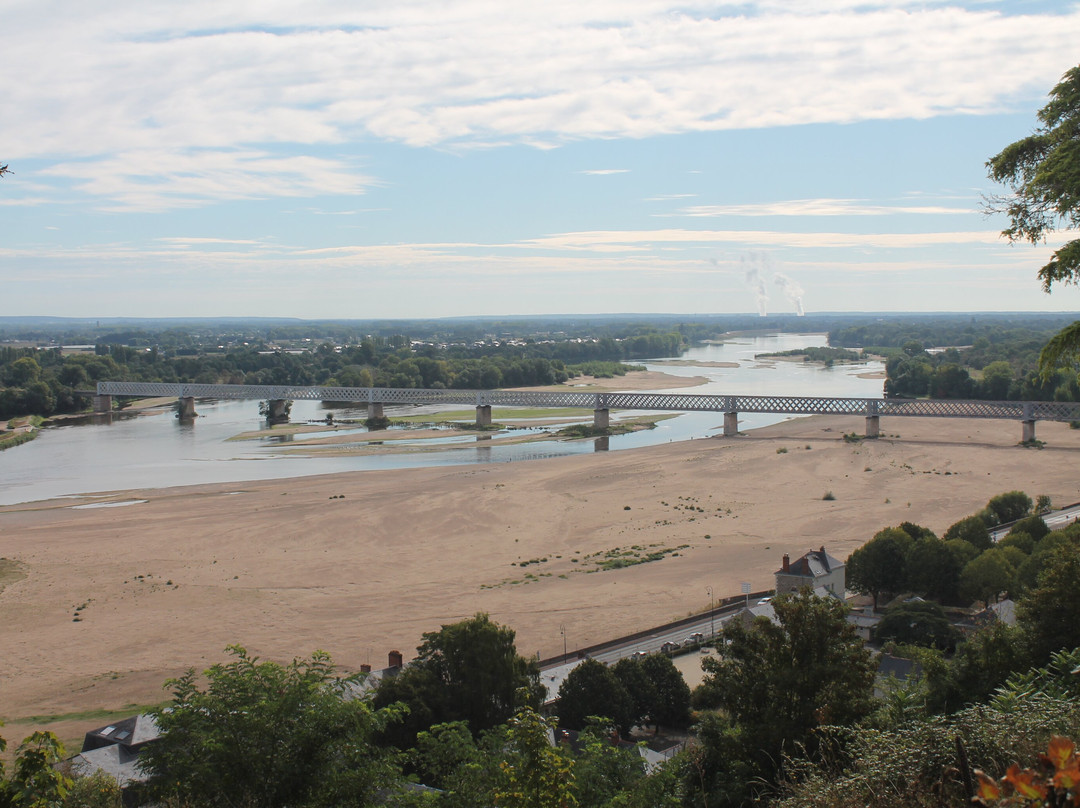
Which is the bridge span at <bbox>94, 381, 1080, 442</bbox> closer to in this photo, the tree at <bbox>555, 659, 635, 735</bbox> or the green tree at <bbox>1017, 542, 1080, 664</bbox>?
the tree at <bbox>555, 659, 635, 735</bbox>

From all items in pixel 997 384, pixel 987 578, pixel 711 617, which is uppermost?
pixel 997 384

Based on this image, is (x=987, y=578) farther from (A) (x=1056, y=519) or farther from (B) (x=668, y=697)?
(A) (x=1056, y=519)

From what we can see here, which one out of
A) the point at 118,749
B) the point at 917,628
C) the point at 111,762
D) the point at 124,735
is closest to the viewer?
the point at 111,762

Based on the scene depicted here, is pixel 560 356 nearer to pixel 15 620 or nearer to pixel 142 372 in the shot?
pixel 142 372

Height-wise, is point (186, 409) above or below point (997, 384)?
below

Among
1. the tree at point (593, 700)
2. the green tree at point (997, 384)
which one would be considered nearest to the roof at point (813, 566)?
the tree at point (593, 700)

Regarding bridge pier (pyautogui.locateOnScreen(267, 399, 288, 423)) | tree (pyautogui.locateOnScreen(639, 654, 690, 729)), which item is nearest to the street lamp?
tree (pyautogui.locateOnScreen(639, 654, 690, 729))

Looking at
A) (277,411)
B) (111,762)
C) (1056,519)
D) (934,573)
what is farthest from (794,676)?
(277,411)
